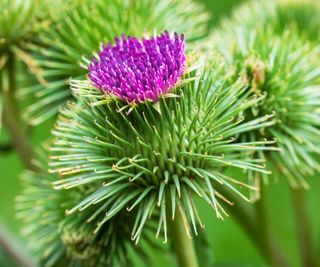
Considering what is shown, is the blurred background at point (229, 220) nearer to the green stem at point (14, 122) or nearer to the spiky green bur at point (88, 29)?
the green stem at point (14, 122)

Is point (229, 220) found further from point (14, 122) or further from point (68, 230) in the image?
point (68, 230)

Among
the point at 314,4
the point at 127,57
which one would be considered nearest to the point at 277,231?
the point at 314,4

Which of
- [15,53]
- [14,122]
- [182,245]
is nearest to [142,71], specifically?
[182,245]

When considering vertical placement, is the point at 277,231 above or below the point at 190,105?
below

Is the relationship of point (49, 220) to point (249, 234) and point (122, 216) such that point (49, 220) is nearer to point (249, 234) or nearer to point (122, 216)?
point (122, 216)

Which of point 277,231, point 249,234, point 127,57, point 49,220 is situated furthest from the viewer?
point 277,231

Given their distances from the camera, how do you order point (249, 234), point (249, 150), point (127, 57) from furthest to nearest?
point (249, 234)
point (249, 150)
point (127, 57)
